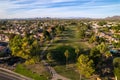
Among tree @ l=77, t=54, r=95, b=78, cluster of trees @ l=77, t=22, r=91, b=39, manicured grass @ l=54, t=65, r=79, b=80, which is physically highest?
cluster of trees @ l=77, t=22, r=91, b=39

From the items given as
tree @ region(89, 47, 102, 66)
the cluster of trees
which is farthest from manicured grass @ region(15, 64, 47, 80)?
the cluster of trees

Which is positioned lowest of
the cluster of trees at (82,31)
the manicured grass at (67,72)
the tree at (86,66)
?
the manicured grass at (67,72)

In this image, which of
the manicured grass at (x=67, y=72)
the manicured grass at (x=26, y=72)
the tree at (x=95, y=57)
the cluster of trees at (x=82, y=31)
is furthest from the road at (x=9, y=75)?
the cluster of trees at (x=82, y=31)

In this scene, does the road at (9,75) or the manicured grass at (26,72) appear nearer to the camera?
the road at (9,75)

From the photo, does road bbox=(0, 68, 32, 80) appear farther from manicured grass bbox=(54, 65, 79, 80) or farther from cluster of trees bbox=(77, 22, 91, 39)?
cluster of trees bbox=(77, 22, 91, 39)

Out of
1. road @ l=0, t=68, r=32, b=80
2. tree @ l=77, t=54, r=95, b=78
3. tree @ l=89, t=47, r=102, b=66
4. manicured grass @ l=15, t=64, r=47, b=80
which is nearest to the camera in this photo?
tree @ l=77, t=54, r=95, b=78

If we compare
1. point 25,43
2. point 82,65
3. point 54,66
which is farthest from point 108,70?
point 25,43

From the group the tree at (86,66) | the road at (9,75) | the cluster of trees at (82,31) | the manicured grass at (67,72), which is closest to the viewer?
the tree at (86,66)

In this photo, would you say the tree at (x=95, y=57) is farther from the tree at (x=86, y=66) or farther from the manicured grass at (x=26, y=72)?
the manicured grass at (x=26, y=72)
